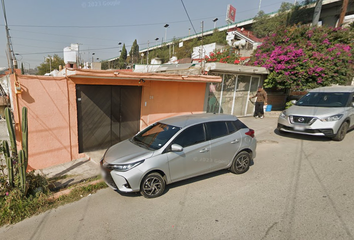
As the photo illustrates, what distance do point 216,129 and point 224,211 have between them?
1828mm

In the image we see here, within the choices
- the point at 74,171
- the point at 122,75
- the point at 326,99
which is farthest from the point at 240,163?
the point at 326,99

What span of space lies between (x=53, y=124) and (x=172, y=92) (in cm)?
443

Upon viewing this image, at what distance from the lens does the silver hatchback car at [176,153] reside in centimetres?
374

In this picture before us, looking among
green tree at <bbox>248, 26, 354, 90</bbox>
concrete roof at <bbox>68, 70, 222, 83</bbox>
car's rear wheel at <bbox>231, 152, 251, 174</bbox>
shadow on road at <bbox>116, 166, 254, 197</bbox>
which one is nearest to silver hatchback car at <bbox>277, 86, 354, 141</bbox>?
green tree at <bbox>248, 26, 354, 90</bbox>

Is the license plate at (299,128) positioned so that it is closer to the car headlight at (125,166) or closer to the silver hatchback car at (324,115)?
the silver hatchback car at (324,115)

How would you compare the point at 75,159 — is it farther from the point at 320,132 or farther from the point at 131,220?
the point at 320,132

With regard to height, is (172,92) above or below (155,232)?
above

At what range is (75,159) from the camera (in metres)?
5.99

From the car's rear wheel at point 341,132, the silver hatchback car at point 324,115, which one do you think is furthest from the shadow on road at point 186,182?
the car's rear wheel at point 341,132

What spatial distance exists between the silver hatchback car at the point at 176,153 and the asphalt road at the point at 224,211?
1.13ft

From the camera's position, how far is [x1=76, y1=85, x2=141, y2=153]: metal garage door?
6.00m

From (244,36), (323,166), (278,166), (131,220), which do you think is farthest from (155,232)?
(244,36)

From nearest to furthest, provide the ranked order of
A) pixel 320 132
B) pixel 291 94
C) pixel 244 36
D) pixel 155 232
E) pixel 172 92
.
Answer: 1. pixel 155 232
2. pixel 320 132
3. pixel 172 92
4. pixel 291 94
5. pixel 244 36

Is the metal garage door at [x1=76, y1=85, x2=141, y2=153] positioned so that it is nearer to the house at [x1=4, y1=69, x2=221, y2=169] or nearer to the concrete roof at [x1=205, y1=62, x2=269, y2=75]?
the house at [x1=4, y1=69, x2=221, y2=169]
